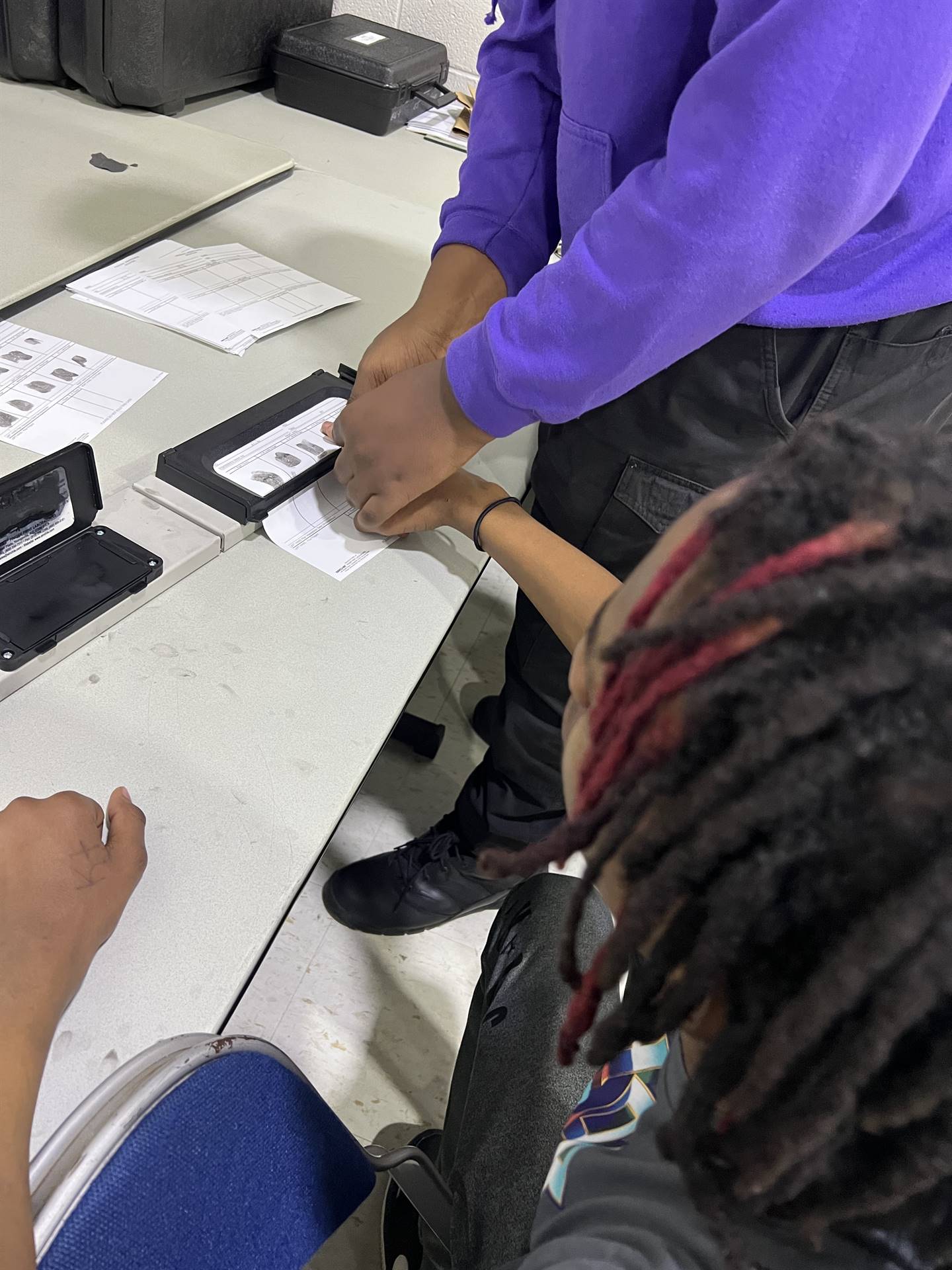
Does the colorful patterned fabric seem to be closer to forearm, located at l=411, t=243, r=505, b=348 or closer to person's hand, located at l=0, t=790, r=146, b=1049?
person's hand, located at l=0, t=790, r=146, b=1049

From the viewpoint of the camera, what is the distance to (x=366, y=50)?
156cm

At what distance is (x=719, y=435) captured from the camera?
74cm

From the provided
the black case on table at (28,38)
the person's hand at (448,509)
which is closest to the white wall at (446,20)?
the black case on table at (28,38)

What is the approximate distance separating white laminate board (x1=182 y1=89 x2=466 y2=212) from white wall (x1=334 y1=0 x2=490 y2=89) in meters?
0.35

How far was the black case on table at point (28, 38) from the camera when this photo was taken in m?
1.24

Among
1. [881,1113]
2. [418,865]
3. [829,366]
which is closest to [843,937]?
[881,1113]

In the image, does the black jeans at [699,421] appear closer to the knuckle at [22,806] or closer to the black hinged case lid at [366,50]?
the knuckle at [22,806]

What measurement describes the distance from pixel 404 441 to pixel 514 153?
332mm

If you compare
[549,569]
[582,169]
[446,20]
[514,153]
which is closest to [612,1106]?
[549,569]

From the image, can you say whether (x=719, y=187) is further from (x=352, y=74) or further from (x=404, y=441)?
(x=352, y=74)

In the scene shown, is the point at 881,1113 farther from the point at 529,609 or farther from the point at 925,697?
the point at 529,609

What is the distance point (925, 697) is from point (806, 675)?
0.03 m

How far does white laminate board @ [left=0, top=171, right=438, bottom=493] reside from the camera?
32.5 inches

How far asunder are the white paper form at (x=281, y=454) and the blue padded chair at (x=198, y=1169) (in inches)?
18.6
